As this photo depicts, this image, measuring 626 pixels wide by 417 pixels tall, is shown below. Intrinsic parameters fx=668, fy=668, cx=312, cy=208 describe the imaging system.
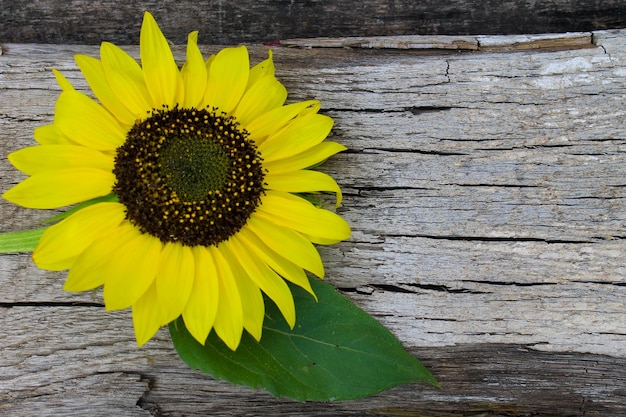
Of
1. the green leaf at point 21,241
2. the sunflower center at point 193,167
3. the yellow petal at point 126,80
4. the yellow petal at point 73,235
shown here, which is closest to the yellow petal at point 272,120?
the sunflower center at point 193,167

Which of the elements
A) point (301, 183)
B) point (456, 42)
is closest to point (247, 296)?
point (301, 183)

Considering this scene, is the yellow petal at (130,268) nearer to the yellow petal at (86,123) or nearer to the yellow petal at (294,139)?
the yellow petal at (86,123)

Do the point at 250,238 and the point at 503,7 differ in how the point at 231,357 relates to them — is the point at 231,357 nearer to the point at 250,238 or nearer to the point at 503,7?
the point at 250,238

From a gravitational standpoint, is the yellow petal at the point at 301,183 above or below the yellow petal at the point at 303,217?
above

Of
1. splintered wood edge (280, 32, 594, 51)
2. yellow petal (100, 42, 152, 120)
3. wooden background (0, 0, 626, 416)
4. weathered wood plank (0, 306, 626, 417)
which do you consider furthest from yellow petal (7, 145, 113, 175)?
splintered wood edge (280, 32, 594, 51)

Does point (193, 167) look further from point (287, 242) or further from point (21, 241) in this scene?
point (21, 241)

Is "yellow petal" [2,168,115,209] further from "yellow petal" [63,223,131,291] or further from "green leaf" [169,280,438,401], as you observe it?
"green leaf" [169,280,438,401]
